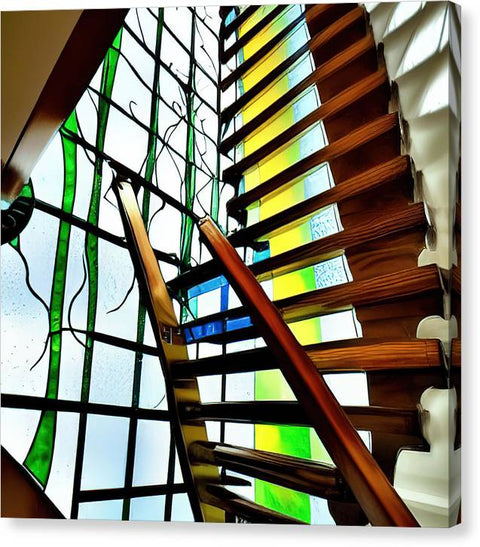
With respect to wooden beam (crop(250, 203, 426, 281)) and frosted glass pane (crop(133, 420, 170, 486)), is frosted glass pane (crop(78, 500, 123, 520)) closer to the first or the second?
frosted glass pane (crop(133, 420, 170, 486))

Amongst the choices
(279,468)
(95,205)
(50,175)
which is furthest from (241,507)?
(50,175)

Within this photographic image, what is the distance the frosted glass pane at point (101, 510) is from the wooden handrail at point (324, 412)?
0.59 metres

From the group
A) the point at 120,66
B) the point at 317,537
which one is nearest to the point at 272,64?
the point at 120,66

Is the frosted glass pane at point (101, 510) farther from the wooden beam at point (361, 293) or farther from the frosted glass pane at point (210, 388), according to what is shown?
the wooden beam at point (361, 293)

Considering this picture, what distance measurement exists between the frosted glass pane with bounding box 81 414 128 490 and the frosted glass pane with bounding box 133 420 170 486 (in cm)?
4

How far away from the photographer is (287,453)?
1954 millimetres

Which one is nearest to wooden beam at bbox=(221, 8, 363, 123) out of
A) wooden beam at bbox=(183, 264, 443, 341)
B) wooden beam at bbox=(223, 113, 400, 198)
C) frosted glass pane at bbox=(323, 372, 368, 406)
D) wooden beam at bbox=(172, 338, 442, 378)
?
wooden beam at bbox=(223, 113, 400, 198)

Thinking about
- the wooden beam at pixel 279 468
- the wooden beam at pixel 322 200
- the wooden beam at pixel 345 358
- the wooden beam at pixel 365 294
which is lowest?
the wooden beam at pixel 279 468

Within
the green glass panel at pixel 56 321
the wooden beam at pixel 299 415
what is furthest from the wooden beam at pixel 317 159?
the wooden beam at pixel 299 415

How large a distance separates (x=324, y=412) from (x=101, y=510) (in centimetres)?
68

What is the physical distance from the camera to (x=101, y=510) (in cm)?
203

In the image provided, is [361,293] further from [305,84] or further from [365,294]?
[305,84]

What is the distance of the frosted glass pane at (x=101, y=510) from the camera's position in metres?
2.02

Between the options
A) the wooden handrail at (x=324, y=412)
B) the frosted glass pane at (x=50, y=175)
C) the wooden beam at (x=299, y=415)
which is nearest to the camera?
the wooden handrail at (x=324, y=412)
